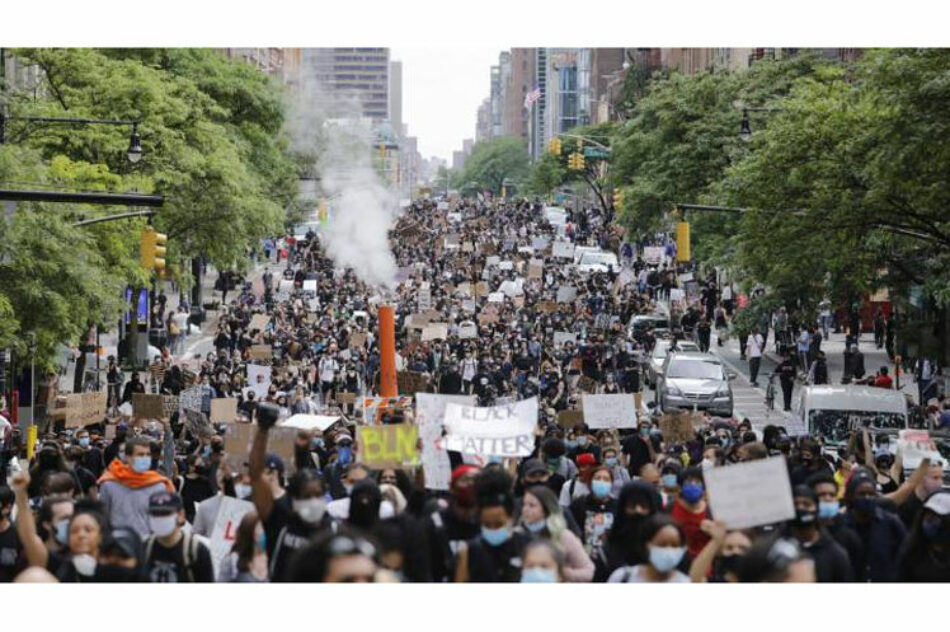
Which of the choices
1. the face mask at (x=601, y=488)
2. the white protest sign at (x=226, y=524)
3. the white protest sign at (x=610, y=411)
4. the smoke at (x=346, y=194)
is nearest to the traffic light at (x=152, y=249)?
the white protest sign at (x=610, y=411)

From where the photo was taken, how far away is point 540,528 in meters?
10.1

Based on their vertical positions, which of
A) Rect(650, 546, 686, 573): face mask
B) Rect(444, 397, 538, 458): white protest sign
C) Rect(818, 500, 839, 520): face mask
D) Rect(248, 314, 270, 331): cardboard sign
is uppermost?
Rect(248, 314, 270, 331): cardboard sign

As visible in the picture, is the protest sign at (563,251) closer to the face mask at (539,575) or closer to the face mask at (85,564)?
the face mask at (85,564)

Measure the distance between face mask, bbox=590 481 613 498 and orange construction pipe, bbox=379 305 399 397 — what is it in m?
15.4

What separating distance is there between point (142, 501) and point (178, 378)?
20.7 metres

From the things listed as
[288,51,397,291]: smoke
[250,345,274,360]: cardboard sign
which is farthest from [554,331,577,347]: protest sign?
[288,51,397,291]: smoke

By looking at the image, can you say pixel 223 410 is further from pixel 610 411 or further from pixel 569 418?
pixel 610 411

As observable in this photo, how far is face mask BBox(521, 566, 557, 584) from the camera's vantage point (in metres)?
8.56

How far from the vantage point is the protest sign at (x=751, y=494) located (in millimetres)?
9438

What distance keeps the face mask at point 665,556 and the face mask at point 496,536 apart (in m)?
0.82

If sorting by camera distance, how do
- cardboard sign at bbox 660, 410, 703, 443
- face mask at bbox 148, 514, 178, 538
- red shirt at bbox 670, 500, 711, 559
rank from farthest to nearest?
cardboard sign at bbox 660, 410, 703, 443
red shirt at bbox 670, 500, 711, 559
face mask at bbox 148, 514, 178, 538

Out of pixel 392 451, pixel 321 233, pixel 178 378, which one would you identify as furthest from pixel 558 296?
A: pixel 321 233

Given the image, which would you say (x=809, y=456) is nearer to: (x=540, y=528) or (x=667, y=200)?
(x=540, y=528)

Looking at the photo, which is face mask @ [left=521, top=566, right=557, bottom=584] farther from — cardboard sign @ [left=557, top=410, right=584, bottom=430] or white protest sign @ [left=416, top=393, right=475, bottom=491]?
cardboard sign @ [left=557, top=410, right=584, bottom=430]
